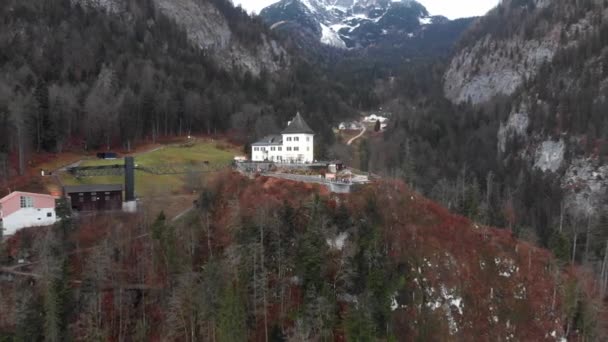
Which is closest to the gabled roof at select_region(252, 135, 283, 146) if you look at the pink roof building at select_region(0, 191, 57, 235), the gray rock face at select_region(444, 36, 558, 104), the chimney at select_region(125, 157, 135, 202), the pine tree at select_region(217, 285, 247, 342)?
the chimney at select_region(125, 157, 135, 202)

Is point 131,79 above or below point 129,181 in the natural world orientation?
above

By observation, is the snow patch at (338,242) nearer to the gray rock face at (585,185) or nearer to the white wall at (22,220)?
the white wall at (22,220)

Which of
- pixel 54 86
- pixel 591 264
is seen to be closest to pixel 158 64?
pixel 54 86

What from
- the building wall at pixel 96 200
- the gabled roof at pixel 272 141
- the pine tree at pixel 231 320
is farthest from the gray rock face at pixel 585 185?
the building wall at pixel 96 200

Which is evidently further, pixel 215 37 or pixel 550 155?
pixel 215 37

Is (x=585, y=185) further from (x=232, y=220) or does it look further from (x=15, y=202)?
(x=15, y=202)

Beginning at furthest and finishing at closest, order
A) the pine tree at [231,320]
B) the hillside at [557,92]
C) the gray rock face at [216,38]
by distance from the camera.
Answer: the gray rock face at [216,38]
the hillside at [557,92]
the pine tree at [231,320]

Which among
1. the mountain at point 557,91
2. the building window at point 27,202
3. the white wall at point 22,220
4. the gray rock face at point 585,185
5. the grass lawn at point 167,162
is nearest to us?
the white wall at point 22,220

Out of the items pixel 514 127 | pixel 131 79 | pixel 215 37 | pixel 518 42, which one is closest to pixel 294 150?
pixel 131 79

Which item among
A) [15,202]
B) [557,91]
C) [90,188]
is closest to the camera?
[15,202]
